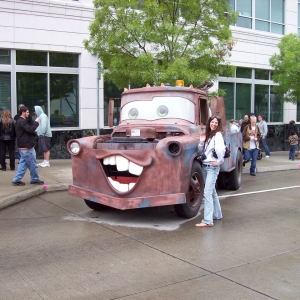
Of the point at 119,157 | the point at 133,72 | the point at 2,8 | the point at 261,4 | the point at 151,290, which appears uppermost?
the point at 261,4

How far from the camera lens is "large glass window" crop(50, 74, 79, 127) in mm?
14852

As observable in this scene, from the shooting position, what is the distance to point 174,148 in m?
6.56

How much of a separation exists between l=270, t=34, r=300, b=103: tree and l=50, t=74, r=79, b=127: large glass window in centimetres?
859

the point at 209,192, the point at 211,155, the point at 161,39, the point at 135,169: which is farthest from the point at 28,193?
the point at 161,39

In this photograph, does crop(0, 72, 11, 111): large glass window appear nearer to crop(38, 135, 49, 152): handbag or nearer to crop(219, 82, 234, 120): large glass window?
crop(38, 135, 49, 152): handbag

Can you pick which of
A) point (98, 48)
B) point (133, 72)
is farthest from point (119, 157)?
point (98, 48)

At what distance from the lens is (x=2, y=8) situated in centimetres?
1370

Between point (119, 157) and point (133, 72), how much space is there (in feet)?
19.0

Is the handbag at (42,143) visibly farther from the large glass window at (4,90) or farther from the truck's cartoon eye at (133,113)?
the truck's cartoon eye at (133,113)

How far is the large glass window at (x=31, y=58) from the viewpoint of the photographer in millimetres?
14148

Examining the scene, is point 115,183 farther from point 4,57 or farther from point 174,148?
point 4,57

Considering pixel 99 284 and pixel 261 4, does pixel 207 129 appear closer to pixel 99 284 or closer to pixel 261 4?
pixel 99 284

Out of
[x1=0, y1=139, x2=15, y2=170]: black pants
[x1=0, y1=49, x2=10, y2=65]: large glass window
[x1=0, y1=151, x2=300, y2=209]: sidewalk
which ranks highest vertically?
[x1=0, y1=49, x2=10, y2=65]: large glass window

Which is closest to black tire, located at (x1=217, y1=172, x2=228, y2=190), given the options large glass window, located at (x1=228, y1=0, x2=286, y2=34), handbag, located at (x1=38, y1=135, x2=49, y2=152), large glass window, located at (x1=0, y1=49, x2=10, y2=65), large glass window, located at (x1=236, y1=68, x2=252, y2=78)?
handbag, located at (x1=38, y1=135, x2=49, y2=152)
